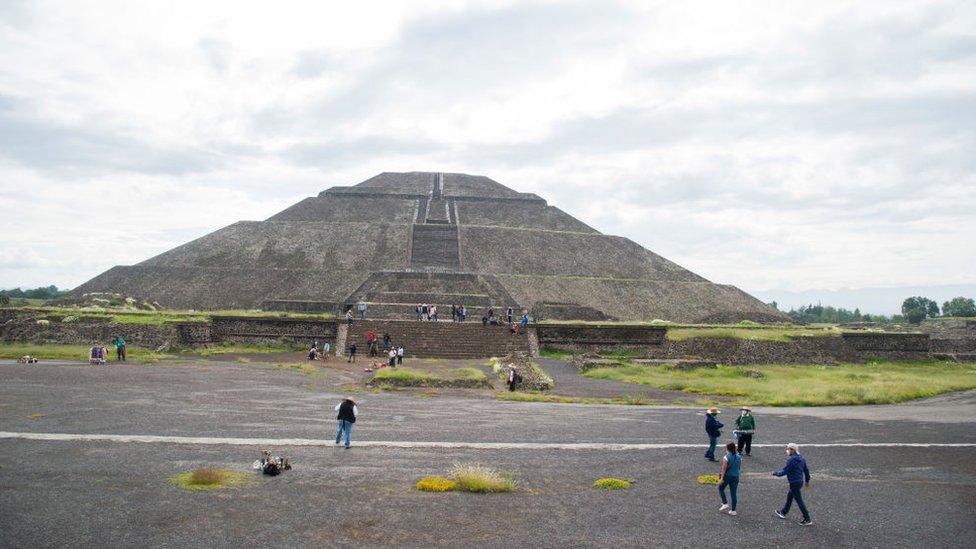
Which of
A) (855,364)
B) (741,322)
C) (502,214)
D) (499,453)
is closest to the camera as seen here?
(499,453)

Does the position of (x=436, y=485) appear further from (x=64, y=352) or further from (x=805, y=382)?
(x=64, y=352)

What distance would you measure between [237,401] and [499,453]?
7.73m

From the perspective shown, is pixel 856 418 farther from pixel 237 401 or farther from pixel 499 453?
pixel 237 401

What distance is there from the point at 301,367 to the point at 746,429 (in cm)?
1702

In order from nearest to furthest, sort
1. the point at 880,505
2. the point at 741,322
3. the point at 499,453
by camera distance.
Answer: the point at 880,505, the point at 499,453, the point at 741,322

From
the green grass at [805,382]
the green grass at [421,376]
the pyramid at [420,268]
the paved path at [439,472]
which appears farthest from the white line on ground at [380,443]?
the pyramid at [420,268]

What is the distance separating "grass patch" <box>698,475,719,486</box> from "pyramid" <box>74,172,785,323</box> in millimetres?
27268

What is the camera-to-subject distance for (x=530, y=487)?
10398mm

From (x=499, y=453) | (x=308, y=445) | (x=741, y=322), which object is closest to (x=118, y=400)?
(x=308, y=445)

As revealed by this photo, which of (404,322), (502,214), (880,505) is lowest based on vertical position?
(880,505)

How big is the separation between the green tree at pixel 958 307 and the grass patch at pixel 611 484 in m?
60.3

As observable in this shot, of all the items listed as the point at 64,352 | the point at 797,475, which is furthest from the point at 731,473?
the point at 64,352

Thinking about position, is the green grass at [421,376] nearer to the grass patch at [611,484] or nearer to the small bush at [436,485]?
the small bush at [436,485]

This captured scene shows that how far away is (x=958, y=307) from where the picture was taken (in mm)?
61156
